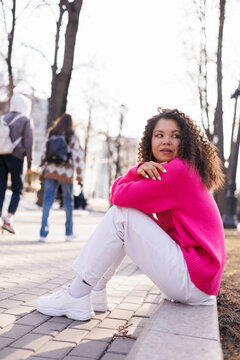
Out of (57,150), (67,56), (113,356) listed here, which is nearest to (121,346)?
(113,356)

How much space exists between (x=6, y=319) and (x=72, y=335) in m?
0.46

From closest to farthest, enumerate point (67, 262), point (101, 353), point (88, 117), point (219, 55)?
point (101, 353) → point (67, 262) → point (219, 55) → point (88, 117)

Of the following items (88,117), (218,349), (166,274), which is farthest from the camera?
(88,117)

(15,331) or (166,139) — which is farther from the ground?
(166,139)

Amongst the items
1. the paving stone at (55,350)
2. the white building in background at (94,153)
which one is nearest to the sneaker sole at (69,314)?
the paving stone at (55,350)

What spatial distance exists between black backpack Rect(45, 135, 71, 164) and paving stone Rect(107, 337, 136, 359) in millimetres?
4333

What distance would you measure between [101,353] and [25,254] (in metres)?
3.29

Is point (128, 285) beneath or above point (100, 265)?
beneath

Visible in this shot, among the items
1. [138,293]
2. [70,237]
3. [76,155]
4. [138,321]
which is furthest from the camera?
[70,237]

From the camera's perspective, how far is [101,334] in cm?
248

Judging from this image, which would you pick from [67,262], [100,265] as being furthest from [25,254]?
[100,265]

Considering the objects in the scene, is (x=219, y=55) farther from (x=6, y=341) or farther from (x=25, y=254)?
(x=6, y=341)

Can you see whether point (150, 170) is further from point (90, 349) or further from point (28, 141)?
point (28, 141)

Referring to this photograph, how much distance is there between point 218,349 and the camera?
179 centimetres
